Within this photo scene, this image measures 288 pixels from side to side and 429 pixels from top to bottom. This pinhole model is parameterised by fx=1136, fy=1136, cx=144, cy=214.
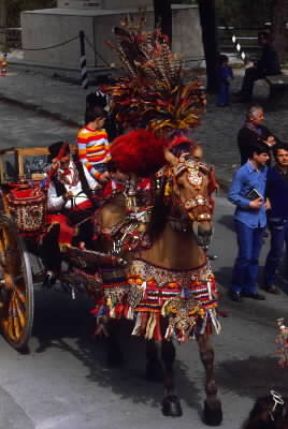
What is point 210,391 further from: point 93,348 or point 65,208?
point 65,208

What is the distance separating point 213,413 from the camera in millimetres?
8414

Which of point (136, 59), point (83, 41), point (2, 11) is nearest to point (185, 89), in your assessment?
point (136, 59)

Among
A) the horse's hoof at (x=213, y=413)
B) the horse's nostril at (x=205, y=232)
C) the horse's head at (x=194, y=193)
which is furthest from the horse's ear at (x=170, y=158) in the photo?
the horse's hoof at (x=213, y=413)

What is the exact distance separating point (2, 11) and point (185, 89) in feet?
112

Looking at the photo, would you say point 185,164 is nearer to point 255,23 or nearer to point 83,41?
point 83,41

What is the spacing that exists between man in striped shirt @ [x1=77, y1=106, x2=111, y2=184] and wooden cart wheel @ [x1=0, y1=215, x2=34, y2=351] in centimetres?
85

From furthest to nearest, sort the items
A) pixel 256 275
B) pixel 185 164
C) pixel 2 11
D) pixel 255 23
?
1. pixel 255 23
2. pixel 2 11
3. pixel 256 275
4. pixel 185 164

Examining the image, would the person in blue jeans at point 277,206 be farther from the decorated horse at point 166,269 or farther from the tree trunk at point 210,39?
the tree trunk at point 210,39

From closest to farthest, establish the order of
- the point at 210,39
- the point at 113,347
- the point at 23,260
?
the point at 23,260
the point at 113,347
the point at 210,39

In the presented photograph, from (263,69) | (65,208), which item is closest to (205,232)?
(65,208)

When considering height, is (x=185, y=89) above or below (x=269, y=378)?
above

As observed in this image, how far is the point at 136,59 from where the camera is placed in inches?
344

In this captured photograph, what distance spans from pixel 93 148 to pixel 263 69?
45.0 ft

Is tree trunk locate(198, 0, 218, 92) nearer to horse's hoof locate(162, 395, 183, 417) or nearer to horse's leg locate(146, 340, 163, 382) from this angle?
horse's leg locate(146, 340, 163, 382)
